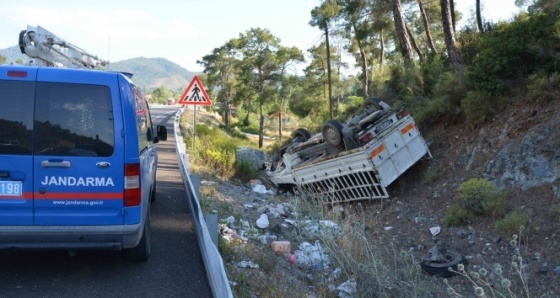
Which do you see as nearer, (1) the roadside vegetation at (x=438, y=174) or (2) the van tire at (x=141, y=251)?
(1) the roadside vegetation at (x=438, y=174)

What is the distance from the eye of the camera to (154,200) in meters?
8.94

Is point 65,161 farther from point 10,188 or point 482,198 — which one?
point 482,198

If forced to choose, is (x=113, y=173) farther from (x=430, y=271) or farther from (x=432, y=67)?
(x=432, y=67)

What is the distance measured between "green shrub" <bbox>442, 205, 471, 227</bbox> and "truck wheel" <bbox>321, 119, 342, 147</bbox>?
3173 millimetres

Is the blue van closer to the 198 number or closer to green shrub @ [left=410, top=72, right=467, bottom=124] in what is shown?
the 198 number

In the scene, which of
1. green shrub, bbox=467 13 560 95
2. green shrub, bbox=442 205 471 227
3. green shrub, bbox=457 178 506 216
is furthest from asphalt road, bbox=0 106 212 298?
green shrub, bbox=467 13 560 95

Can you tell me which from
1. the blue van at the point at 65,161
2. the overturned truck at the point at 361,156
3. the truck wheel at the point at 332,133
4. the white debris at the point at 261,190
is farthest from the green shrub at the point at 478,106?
the blue van at the point at 65,161

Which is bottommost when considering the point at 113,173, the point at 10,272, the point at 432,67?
the point at 10,272

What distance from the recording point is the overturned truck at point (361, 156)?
34.3 ft

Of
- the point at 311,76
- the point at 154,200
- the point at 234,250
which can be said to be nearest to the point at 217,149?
the point at 154,200

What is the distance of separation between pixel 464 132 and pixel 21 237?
1010cm

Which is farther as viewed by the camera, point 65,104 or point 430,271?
point 430,271

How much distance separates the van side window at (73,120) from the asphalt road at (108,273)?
4.66ft

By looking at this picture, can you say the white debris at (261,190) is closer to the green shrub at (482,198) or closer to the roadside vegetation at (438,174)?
the roadside vegetation at (438,174)
